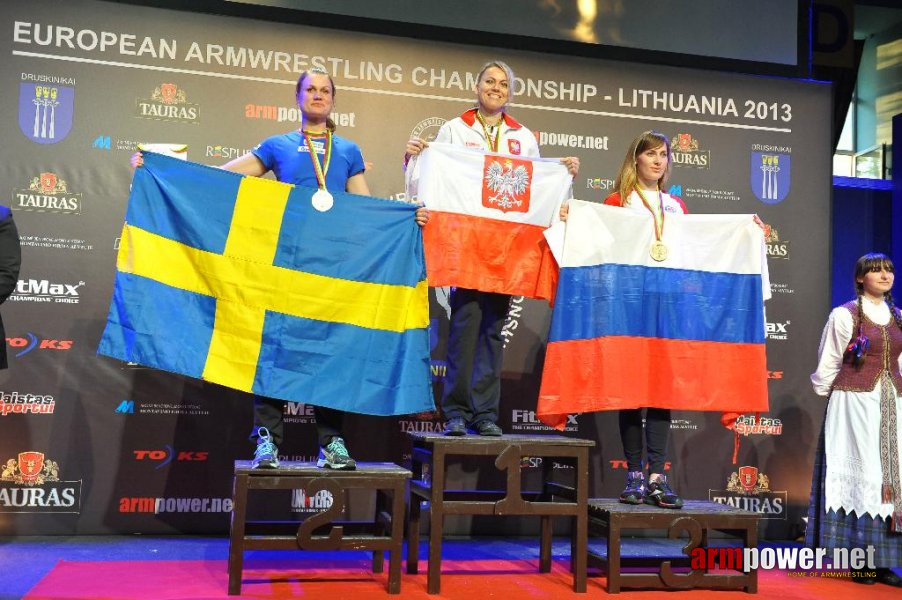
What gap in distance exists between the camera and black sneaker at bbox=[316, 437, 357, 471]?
3.44 metres

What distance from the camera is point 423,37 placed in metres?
4.91

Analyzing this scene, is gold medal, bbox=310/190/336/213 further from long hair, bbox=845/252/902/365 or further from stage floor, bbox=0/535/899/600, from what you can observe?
long hair, bbox=845/252/902/365

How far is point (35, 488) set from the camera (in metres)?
4.27

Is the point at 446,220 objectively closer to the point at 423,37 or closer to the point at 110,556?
the point at 423,37

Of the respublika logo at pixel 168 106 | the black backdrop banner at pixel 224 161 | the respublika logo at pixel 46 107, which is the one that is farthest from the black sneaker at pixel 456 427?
the respublika logo at pixel 46 107

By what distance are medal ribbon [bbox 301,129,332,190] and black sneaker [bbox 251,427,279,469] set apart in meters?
1.05

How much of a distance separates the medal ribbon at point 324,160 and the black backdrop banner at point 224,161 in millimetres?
1015

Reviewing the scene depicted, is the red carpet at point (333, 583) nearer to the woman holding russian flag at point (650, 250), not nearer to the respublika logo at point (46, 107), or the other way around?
the woman holding russian flag at point (650, 250)

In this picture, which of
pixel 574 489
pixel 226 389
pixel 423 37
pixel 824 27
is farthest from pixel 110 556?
pixel 824 27

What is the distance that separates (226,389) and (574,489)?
1950 millimetres

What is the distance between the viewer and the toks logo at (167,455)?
443 cm

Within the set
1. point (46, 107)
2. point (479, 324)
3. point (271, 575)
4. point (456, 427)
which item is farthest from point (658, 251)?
point (46, 107)

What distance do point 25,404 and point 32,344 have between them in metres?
0.30

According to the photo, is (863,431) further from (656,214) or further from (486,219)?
(486,219)
